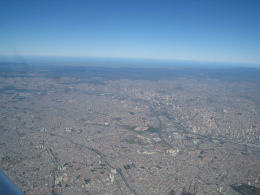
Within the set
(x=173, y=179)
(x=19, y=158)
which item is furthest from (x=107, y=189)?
(x=19, y=158)

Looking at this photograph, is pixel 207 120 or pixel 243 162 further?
pixel 207 120

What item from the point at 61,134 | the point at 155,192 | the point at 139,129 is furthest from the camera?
the point at 139,129

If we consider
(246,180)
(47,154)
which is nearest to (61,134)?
(47,154)

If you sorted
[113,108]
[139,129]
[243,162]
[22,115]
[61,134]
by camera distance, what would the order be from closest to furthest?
[243,162] < [61,134] < [139,129] < [22,115] < [113,108]

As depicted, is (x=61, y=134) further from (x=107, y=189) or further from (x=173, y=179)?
(x=173, y=179)

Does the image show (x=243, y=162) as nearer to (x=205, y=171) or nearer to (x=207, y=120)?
(x=205, y=171)

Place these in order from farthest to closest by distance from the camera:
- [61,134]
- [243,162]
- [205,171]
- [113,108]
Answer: [113,108] → [61,134] → [243,162] → [205,171]

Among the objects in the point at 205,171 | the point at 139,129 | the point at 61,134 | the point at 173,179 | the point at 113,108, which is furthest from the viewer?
the point at 113,108

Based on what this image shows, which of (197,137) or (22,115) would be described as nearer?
(197,137)
